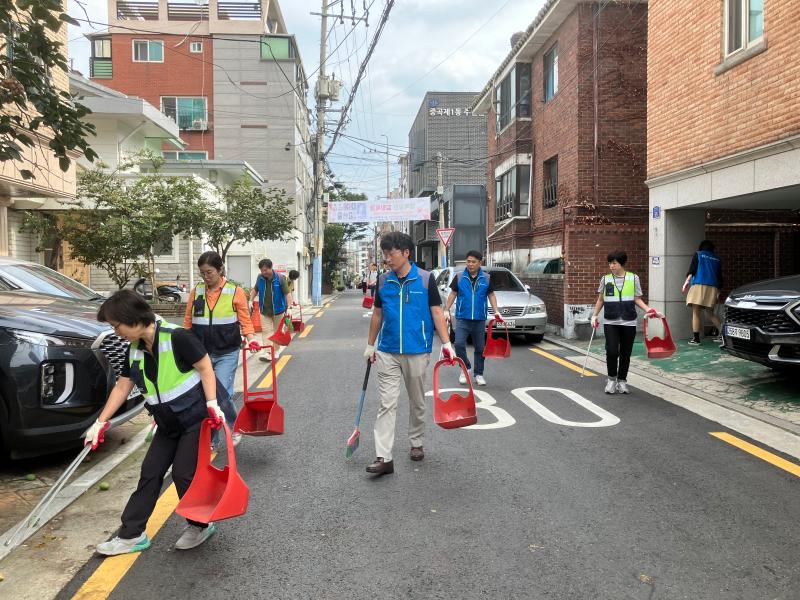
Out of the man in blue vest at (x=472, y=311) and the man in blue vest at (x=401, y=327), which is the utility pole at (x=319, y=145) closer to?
the man in blue vest at (x=472, y=311)

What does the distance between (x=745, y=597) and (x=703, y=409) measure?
179 inches

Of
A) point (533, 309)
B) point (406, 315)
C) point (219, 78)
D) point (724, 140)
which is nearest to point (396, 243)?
point (406, 315)

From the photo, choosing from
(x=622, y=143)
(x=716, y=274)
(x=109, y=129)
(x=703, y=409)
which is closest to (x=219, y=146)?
(x=109, y=129)

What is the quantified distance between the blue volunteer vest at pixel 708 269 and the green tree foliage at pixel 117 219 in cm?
1218

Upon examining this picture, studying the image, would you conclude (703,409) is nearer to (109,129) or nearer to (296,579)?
(296,579)

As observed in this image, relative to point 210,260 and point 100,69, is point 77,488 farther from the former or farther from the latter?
point 100,69

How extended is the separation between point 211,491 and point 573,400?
16.9 feet

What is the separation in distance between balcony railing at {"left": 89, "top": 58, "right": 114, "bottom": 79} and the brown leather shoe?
41736 millimetres

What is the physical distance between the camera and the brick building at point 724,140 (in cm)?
912

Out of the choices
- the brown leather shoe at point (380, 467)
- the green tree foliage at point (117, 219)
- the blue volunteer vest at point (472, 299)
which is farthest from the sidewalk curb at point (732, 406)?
the green tree foliage at point (117, 219)


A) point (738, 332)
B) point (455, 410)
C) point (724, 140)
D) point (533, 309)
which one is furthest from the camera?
point (533, 309)

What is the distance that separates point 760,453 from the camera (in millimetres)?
5633

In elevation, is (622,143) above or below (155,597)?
above

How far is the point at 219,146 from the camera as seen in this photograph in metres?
40.3
